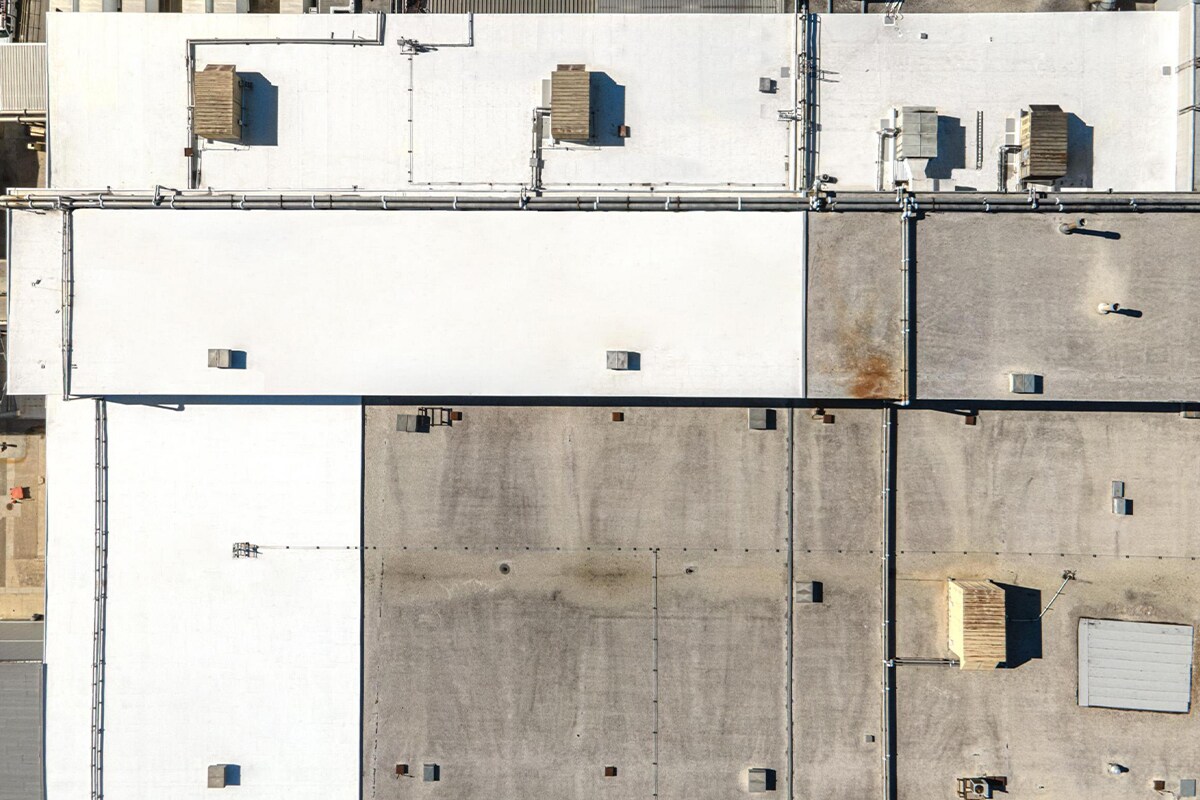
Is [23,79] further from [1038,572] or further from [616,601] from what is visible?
[1038,572]

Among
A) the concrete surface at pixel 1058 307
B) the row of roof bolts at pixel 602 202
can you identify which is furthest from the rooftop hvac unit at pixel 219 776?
the concrete surface at pixel 1058 307

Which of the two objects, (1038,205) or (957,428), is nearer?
(1038,205)

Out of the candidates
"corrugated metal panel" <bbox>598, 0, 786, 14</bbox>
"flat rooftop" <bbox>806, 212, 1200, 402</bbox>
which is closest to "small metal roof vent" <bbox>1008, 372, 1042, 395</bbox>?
"flat rooftop" <bbox>806, 212, 1200, 402</bbox>

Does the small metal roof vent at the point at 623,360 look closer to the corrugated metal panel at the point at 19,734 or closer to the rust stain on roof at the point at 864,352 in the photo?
the rust stain on roof at the point at 864,352

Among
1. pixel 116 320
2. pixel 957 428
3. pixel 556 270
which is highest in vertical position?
pixel 556 270

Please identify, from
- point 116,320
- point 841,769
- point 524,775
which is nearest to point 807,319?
point 841,769

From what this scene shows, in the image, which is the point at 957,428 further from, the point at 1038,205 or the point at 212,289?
the point at 212,289

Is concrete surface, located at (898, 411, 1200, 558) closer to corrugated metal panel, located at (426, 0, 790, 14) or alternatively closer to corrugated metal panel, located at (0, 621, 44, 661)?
corrugated metal panel, located at (426, 0, 790, 14)
